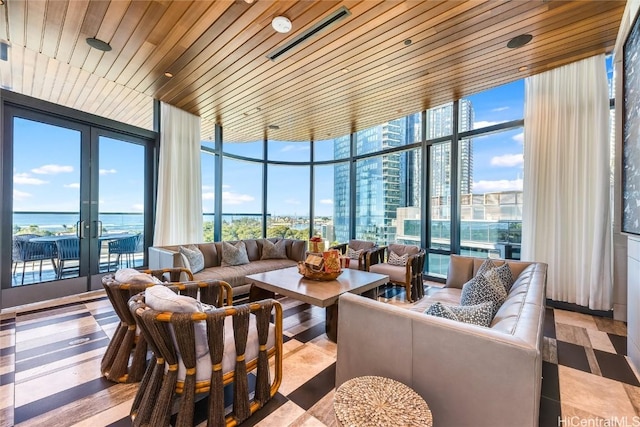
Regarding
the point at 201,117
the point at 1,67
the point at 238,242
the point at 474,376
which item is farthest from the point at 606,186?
the point at 1,67

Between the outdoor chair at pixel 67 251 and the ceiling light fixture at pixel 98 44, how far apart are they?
8.58ft

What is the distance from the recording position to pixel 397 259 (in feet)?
14.1

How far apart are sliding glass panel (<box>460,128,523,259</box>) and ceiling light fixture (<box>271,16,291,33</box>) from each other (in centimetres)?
347

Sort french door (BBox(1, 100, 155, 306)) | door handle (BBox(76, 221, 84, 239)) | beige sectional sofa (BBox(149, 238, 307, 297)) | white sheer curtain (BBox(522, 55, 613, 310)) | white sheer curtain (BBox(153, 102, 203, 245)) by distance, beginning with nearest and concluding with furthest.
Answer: white sheer curtain (BBox(522, 55, 613, 310)), french door (BBox(1, 100, 155, 306)), beige sectional sofa (BBox(149, 238, 307, 297)), door handle (BBox(76, 221, 84, 239)), white sheer curtain (BBox(153, 102, 203, 245))

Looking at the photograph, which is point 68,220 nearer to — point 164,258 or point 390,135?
point 164,258

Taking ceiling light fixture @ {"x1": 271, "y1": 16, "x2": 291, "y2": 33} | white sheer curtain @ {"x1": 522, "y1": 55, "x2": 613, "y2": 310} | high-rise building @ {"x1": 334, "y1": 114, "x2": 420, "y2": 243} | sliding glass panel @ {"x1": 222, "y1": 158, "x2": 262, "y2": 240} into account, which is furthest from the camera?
sliding glass panel @ {"x1": 222, "y1": 158, "x2": 262, "y2": 240}

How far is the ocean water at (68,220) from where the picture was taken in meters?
3.49

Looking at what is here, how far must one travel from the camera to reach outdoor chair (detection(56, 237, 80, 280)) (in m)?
3.76

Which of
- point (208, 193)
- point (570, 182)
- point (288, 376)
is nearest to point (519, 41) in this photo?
point (570, 182)

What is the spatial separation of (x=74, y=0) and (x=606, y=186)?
570cm

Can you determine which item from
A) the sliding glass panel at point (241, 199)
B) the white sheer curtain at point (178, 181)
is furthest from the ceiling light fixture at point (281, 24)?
the sliding glass panel at point (241, 199)

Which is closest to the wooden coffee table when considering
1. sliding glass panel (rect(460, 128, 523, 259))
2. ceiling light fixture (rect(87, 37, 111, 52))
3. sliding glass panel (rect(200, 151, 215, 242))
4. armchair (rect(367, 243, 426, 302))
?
armchair (rect(367, 243, 426, 302))

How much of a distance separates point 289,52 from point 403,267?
327 centimetres

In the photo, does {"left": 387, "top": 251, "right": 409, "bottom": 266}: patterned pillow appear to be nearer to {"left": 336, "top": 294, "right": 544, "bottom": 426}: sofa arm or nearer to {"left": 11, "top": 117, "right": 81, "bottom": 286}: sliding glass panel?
{"left": 336, "top": 294, "right": 544, "bottom": 426}: sofa arm
